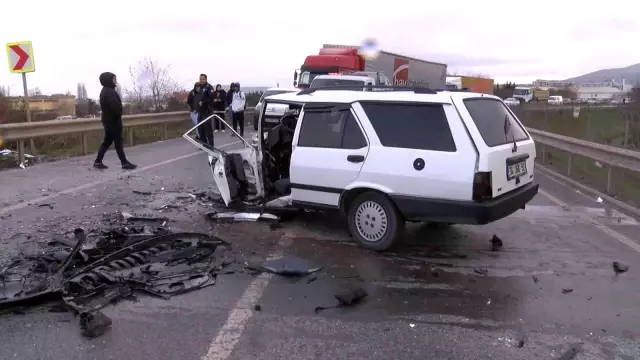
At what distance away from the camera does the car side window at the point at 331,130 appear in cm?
595

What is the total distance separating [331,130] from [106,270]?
108 inches

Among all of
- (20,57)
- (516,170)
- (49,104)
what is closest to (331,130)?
(516,170)

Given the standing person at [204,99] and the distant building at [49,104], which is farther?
the distant building at [49,104]

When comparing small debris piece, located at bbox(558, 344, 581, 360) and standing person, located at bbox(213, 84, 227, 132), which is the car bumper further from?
standing person, located at bbox(213, 84, 227, 132)

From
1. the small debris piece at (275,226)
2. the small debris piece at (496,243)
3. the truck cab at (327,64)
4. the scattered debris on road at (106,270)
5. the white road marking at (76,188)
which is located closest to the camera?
the scattered debris on road at (106,270)

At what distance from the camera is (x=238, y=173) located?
23.2 feet

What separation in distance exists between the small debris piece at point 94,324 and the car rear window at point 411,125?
3143 mm

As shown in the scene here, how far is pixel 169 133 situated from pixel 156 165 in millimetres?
11221

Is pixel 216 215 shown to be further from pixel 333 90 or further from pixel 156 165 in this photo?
pixel 156 165

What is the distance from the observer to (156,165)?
11.9m

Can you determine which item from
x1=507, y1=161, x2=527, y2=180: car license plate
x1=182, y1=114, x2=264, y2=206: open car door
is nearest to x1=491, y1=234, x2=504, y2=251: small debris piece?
x1=507, y1=161, x2=527, y2=180: car license plate

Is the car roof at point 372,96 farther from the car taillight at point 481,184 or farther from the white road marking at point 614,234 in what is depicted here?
the white road marking at point 614,234

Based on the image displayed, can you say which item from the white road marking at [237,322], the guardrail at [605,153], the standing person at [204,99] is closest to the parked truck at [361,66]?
the standing person at [204,99]

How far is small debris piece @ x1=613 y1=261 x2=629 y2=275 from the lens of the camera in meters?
5.28
